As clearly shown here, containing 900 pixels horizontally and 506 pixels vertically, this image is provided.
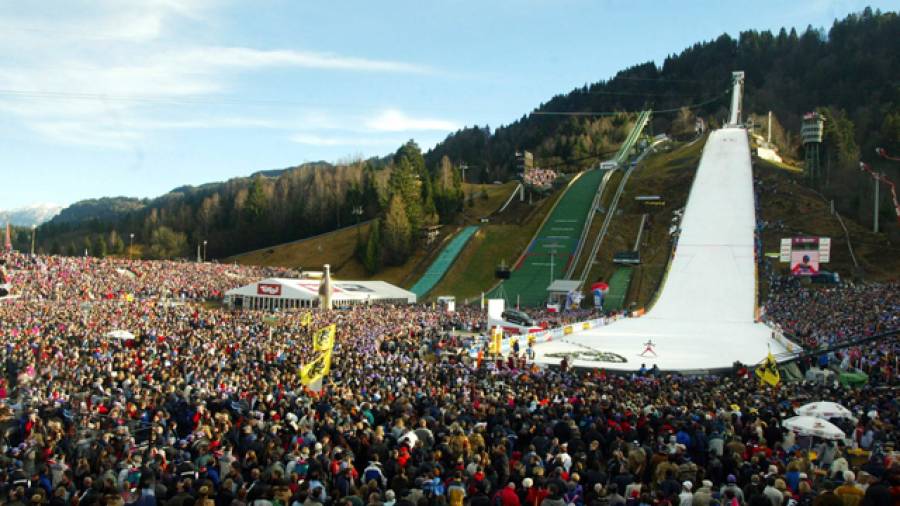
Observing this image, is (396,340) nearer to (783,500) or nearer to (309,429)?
(309,429)

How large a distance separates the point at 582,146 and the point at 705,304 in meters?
59.9

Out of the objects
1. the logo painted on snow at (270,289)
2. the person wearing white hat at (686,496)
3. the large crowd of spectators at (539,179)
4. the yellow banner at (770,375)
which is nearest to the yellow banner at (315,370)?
the person wearing white hat at (686,496)

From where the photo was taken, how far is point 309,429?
34.0 feet

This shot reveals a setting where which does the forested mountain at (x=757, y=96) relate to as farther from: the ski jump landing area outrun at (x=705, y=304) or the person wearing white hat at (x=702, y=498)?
the person wearing white hat at (x=702, y=498)

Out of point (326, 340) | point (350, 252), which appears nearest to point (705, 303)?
point (326, 340)

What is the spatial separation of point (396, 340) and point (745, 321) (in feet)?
75.5

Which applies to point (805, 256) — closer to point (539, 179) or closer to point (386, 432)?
point (386, 432)

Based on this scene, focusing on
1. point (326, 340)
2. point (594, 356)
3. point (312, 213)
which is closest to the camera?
point (326, 340)

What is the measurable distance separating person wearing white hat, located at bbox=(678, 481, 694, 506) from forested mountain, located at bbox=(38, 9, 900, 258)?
54.6 meters

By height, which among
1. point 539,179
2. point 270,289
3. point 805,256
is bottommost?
point 270,289

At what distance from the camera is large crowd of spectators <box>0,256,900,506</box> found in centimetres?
755

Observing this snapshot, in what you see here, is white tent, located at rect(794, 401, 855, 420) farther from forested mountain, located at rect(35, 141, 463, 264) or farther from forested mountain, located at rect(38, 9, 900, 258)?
forested mountain, located at rect(35, 141, 463, 264)

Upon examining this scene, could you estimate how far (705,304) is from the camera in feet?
137

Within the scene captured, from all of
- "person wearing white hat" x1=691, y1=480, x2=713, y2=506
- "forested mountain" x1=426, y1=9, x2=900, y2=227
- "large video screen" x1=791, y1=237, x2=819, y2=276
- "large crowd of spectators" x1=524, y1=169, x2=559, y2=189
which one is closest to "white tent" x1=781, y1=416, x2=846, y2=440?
"person wearing white hat" x1=691, y1=480, x2=713, y2=506
